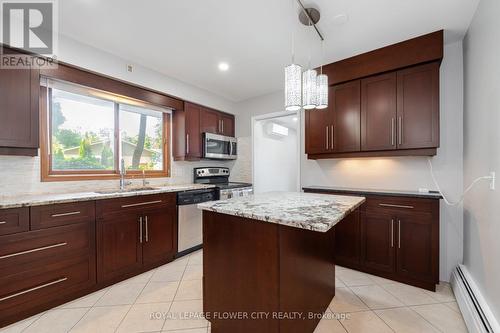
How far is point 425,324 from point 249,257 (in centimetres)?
153

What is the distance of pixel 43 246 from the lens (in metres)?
1.80


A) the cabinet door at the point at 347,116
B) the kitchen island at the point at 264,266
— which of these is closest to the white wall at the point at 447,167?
the cabinet door at the point at 347,116

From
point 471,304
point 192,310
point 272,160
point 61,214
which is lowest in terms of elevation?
point 192,310

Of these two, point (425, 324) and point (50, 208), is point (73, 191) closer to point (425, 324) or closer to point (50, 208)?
point (50, 208)

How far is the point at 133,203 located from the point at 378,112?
297cm

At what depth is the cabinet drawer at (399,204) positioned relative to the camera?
6.92 feet

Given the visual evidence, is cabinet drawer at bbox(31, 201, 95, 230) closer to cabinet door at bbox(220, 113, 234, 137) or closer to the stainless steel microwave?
the stainless steel microwave

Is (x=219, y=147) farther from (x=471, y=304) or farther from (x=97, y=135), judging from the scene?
(x=471, y=304)

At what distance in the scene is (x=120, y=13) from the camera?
1.86m

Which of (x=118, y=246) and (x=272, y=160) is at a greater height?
(x=272, y=160)

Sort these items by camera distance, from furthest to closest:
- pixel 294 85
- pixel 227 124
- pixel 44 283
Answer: pixel 227 124 → pixel 44 283 → pixel 294 85

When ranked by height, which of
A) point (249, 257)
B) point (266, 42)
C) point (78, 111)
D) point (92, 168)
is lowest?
point (249, 257)

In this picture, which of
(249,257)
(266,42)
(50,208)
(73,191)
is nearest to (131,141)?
(73,191)

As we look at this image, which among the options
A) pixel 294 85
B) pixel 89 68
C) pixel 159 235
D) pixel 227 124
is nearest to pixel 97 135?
pixel 89 68
